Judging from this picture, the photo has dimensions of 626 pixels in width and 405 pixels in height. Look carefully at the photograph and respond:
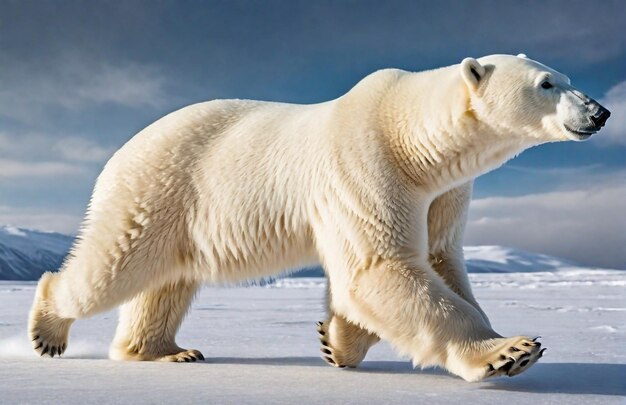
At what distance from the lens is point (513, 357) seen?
2.34 meters

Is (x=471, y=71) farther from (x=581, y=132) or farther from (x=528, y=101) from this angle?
(x=581, y=132)

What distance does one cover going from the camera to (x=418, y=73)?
3262 millimetres

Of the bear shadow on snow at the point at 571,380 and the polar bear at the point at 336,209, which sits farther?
the polar bear at the point at 336,209

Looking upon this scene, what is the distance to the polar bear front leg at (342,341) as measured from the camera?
310cm

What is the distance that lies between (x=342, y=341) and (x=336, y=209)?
632mm

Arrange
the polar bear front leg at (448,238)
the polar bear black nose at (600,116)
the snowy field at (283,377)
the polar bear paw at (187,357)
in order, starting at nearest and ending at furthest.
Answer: the snowy field at (283,377)
the polar bear black nose at (600,116)
the polar bear front leg at (448,238)
the polar bear paw at (187,357)

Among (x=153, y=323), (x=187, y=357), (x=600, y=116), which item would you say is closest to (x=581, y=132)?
(x=600, y=116)

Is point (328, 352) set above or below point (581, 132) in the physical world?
below

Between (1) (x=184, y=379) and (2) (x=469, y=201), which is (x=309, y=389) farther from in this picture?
(2) (x=469, y=201)

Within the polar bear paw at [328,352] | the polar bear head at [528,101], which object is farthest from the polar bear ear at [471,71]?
the polar bear paw at [328,352]

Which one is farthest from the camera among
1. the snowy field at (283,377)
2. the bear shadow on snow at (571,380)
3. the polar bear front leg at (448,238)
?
the polar bear front leg at (448,238)

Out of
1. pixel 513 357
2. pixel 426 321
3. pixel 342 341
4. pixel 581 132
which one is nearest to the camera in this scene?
pixel 513 357

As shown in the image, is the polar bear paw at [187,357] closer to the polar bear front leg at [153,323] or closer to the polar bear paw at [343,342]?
the polar bear front leg at [153,323]

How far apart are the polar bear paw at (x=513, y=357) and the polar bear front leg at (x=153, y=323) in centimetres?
175
